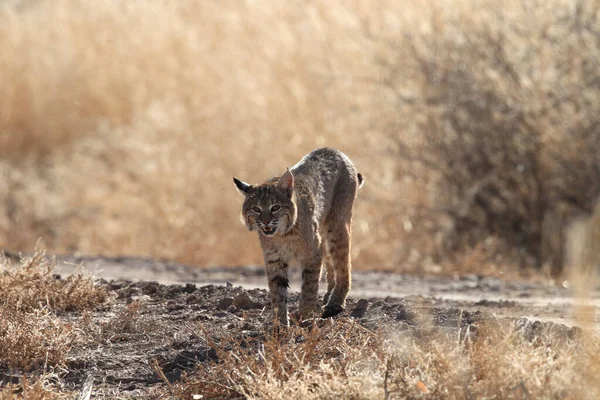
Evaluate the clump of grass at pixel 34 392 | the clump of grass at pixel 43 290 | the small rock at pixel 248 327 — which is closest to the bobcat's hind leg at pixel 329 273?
the small rock at pixel 248 327

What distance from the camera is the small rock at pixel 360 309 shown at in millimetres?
7252

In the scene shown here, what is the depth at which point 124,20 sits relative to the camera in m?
19.9

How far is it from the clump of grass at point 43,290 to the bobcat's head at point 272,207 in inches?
59.1

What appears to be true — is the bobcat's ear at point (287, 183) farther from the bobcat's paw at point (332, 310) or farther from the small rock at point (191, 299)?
the small rock at point (191, 299)

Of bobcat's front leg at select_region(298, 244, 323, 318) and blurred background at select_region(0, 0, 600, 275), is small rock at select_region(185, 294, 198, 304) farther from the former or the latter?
blurred background at select_region(0, 0, 600, 275)

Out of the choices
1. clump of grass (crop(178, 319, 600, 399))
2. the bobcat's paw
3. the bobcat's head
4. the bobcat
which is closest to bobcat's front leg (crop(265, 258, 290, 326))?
the bobcat

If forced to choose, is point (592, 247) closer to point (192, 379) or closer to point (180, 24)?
point (192, 379)

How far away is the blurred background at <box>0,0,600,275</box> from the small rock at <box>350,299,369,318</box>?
468 cm

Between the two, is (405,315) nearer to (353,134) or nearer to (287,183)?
(287,183)

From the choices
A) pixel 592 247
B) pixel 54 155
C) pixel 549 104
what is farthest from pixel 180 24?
pixel 592 247

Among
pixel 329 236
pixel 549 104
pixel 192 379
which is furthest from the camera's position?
pixel 549 104

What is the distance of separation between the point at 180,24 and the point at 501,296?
35.6 feet

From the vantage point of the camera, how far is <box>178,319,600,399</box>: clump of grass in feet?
16.1

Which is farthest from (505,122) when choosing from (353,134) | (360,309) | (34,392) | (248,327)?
(34,392)
